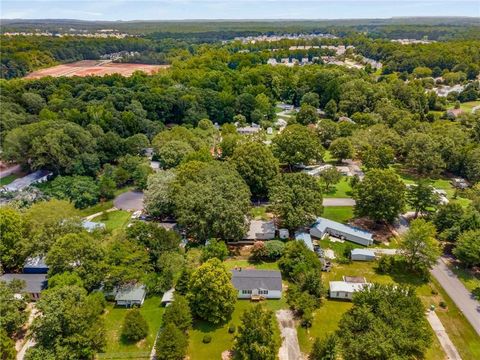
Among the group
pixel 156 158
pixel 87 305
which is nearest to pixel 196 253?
pixel 87 305

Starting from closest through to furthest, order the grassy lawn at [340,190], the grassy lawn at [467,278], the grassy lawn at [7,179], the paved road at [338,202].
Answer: the grassy lawn at [467,278] < the paved road at [338,202] < the grassy lawn at [340,190] < the grassy lawn at [7,179]

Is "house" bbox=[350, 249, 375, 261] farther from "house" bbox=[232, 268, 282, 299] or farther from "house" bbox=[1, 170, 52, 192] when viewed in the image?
"house" bbox=[1, 170, 52, 192]

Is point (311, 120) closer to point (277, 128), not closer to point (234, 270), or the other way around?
point (277, 128)

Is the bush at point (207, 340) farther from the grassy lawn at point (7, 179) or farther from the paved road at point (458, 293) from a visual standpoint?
the grassy lawn at point (7, 179)

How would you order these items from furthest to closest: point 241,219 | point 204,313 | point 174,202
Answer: point 174,202 < point 241,219 < point 204,313

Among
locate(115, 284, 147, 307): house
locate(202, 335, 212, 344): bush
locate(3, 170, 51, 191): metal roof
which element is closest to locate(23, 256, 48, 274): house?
locate(115, 284, 147, 307): house

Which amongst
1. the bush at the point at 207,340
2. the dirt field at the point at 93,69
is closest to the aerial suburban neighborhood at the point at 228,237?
the bush at the point at 207,340

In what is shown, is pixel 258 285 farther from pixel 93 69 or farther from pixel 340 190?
pixel 93 69
